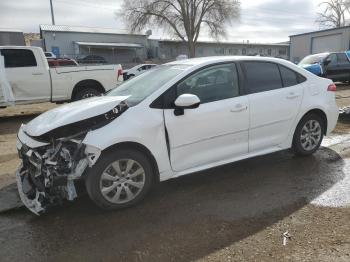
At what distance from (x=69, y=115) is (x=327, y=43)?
1407 inches

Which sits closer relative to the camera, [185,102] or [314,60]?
[185,102]

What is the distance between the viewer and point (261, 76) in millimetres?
5156

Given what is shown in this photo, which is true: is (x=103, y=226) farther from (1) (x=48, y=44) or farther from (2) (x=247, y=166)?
(1) (x=48, y=44)

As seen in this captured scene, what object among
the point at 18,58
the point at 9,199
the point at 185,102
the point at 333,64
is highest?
Answer: the point at 18,58

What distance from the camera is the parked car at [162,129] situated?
393 cm

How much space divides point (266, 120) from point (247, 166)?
781mm

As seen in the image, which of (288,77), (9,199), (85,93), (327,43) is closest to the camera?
(9,199)

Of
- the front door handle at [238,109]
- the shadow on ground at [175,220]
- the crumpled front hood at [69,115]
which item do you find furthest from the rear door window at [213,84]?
the shadow on ground at [175,220]

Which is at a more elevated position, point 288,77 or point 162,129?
point 288,77

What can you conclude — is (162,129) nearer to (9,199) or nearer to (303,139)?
(9,199)

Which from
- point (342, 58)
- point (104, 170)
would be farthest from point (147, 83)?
point (342, 58)

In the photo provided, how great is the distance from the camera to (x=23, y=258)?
10.9ft

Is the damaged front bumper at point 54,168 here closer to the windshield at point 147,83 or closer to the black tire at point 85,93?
the windshield at point 147,83

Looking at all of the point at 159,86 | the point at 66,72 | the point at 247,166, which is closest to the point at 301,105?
the point at 247,166
